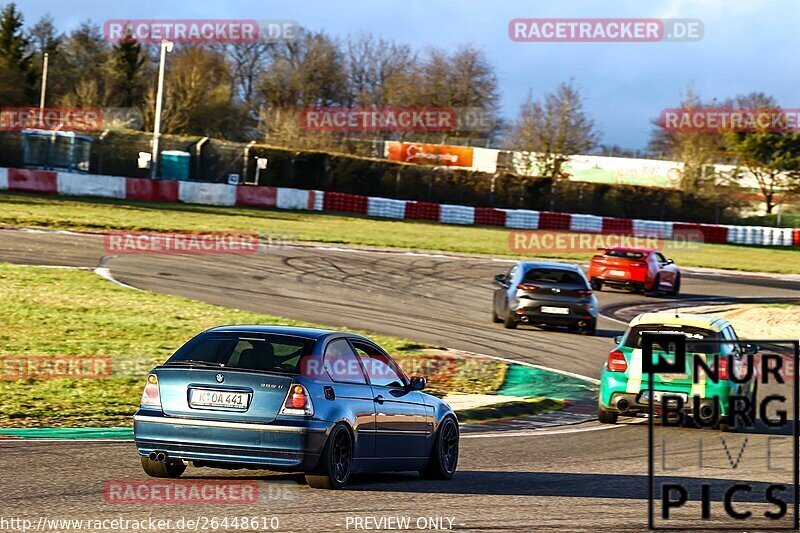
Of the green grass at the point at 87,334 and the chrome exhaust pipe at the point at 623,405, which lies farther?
the chrome exhaust pipe at the point at 623,405

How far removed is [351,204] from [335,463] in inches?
1744

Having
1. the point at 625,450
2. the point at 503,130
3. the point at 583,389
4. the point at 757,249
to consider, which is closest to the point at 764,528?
the point at 625,450

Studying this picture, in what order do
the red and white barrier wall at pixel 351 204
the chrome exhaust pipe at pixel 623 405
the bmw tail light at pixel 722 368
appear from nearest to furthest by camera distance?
the bmw tail light at pixel 722 368 < the chrome exhaust pipe at pixel 623 405 < the red and white barrier wall at pixel 351 204

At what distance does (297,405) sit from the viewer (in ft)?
28.2

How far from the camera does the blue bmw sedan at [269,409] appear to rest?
28.1 feet

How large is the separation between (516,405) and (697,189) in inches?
2304

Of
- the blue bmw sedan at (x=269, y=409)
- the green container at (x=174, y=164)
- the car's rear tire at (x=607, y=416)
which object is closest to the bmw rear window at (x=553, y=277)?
the car's rear tire at (x=607, y=416)

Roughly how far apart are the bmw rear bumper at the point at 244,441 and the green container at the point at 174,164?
158 ft

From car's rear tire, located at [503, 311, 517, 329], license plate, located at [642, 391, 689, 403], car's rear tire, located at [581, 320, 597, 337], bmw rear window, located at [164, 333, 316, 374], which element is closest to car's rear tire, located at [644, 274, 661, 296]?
car's rear tire, located at [581, 320, 597, 337]

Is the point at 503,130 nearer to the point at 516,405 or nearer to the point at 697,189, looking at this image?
the point at 697,189

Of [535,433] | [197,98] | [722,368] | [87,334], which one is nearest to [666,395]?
[535,433]

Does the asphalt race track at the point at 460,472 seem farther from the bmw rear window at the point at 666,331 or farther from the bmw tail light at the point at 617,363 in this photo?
the bmw rear window at the point at 666,331

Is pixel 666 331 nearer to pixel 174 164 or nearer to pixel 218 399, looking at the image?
pixel 218 399

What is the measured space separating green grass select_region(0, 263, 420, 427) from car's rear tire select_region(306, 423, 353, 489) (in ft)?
13.7
